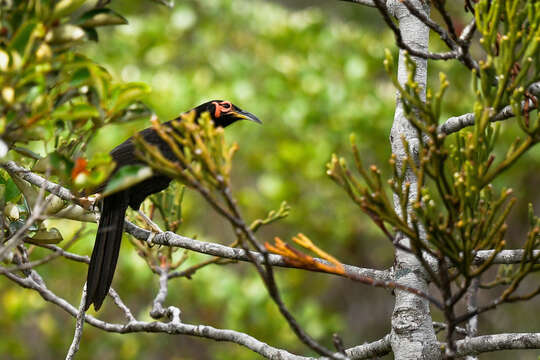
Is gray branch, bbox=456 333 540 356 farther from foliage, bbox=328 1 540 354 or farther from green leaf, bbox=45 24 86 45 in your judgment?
green leaf, bbox=45 24 86 45

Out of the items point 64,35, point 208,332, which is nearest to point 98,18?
point 64,35

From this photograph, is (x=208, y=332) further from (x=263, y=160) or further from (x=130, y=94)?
(x=263, y=160)

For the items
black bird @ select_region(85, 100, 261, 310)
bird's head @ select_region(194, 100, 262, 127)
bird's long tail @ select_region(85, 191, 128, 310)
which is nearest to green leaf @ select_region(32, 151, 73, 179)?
black bird @ select_region(85, 100, 261, 310)

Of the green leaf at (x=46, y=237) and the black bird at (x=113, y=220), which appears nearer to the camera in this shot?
the green leaf at (x=46, y=237)

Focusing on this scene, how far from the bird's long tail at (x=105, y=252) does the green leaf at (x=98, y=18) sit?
1.57 metres

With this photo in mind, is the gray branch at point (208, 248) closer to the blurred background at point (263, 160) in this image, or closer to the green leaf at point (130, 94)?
the green leaf at point (130, 94)

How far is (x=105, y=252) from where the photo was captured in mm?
3758

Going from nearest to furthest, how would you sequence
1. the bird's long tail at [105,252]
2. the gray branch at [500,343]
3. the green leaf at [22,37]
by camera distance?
the green leaf at [22,37], the gray branch at [500,343], the bird's long tail at [105,252]

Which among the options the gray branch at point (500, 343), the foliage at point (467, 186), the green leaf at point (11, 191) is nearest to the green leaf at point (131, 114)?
the foliage at point (467, 186)

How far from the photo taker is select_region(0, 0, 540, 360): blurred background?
286 inches

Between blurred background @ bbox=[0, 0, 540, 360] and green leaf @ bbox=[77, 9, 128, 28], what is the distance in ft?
15.8

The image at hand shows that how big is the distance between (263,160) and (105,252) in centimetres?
422

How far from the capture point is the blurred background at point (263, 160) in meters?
7.26

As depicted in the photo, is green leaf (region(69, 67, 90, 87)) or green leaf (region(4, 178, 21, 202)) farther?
green leaf (region(4, 178, 21, 202))
